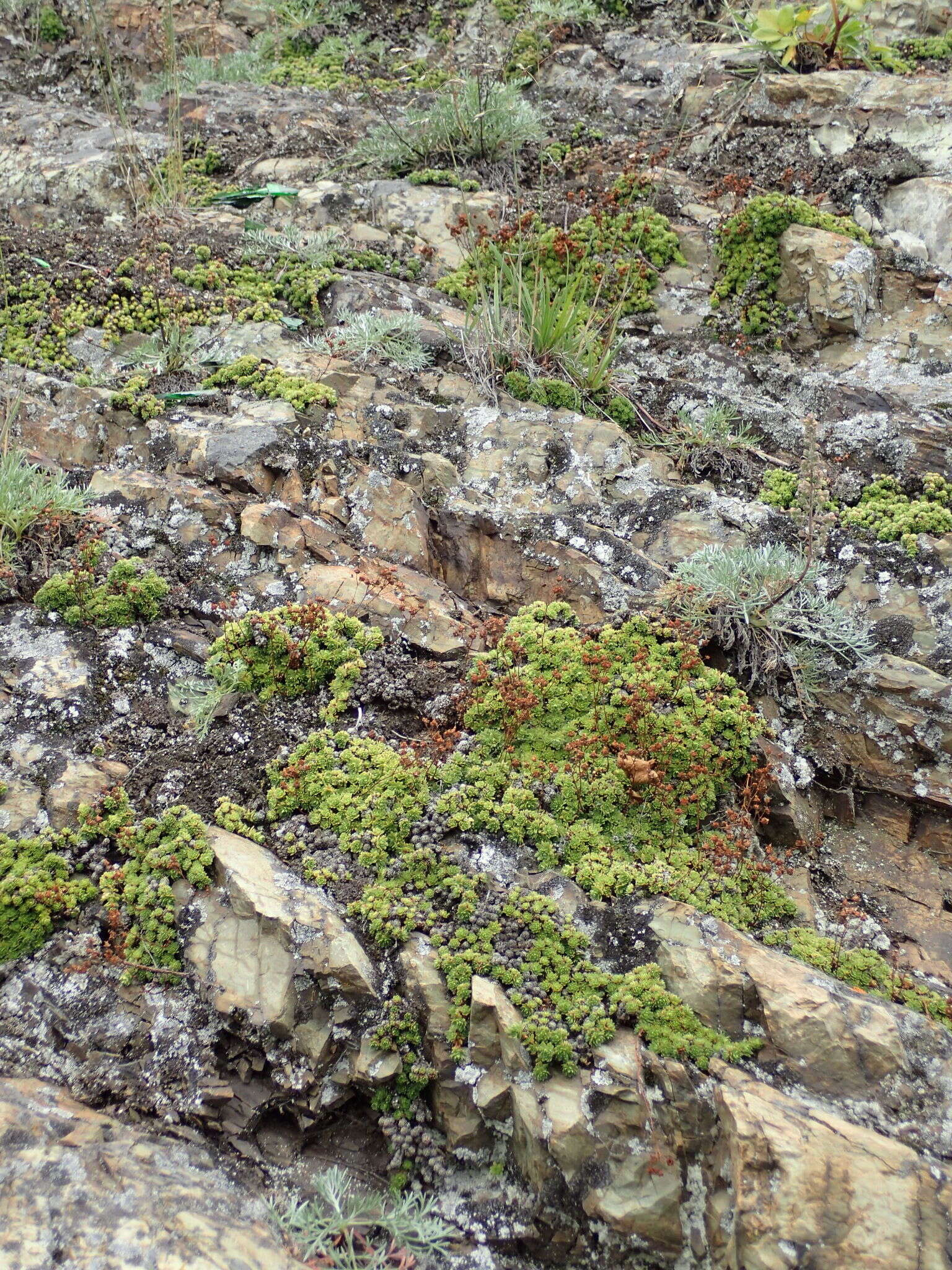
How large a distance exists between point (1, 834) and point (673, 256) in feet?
20.8

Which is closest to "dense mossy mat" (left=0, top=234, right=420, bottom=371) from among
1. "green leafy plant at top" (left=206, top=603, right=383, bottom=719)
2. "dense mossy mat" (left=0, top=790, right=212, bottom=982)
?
"green leafy plant at top" (left=206, top=603, right=383, bottom=719)

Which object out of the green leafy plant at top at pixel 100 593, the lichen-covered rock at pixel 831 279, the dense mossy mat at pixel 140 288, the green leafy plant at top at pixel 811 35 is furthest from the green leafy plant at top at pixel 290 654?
the green leafy plant at top at pixel 811 35

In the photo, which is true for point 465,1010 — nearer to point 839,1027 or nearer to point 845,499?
point 839,1027

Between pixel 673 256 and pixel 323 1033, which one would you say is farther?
pixel 673 256

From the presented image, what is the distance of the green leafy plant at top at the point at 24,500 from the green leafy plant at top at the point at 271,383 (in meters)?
1.44

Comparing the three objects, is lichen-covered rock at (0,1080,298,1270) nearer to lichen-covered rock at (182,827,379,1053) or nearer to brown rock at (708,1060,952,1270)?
lichen-covered rock at (182,827,379,1053)

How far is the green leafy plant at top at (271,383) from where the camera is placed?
5855mm

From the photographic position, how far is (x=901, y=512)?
534 cm

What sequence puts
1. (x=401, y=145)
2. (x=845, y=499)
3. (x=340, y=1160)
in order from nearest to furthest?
1. (x=340, y=1160)
2. (x=845, y=499)
3. (x=401, y=145)

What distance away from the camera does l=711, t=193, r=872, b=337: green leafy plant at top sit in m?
6.64

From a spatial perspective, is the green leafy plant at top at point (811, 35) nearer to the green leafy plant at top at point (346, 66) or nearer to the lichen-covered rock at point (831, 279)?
the lichen-covered rock at point (831, 279)

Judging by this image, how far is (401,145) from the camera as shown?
8172mm

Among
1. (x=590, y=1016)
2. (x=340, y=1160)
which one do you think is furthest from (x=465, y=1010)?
(x=340, y=1160)

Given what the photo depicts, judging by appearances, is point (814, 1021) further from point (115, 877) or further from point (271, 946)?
point (115, 877)
